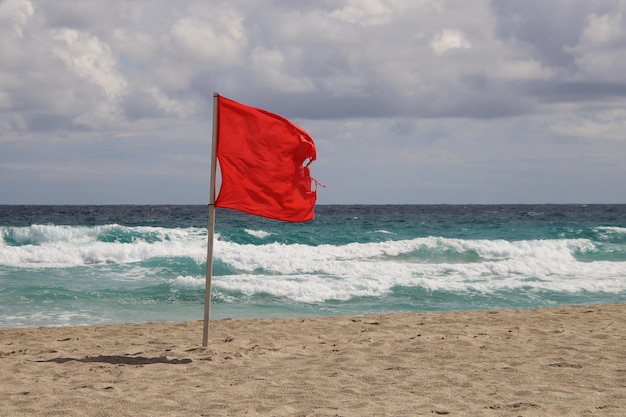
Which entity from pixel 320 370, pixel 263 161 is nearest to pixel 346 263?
pixel 263 161

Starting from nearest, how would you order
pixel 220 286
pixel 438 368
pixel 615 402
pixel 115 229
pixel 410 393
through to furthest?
pixel 615 402 < pixel 410 393 < pixel 438 368 < pixel 220 286 < pixel 115 229

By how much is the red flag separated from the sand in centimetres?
175

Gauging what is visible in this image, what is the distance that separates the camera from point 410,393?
6141 millimetres

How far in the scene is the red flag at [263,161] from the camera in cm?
788

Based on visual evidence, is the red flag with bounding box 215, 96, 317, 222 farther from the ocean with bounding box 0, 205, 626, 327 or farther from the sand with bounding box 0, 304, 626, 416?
the ocean with bounding box 0, 205, 626, 327

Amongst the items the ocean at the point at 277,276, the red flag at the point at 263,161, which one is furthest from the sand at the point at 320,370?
the ocean at the point at 277,276

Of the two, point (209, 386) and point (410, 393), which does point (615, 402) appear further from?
point (209, 386)

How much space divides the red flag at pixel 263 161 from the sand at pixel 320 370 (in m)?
1.75

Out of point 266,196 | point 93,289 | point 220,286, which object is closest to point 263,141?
point 266,196

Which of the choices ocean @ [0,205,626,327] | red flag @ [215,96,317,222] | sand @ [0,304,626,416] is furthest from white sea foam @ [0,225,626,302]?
red flag @ [215,96,317,222]

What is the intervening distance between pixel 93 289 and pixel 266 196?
31.3ft

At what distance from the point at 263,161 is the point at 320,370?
8.03 feet

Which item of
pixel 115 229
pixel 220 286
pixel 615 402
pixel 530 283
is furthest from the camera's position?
pixel 115 229

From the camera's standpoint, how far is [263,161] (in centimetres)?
793
